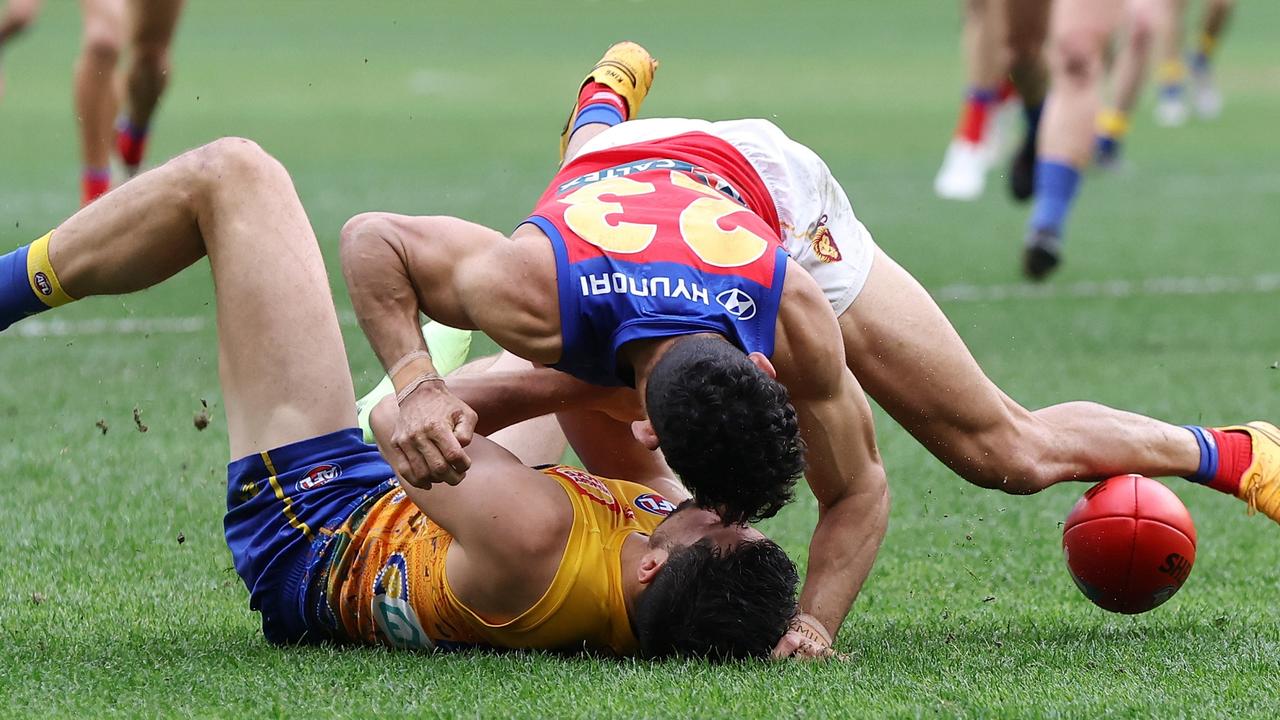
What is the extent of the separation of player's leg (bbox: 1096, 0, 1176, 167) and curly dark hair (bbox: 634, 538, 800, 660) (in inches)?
498

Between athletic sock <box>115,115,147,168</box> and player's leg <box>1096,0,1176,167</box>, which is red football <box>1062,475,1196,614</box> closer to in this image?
athletic sock <box>115,115,147,168</box>

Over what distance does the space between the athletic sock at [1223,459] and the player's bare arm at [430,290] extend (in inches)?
75.7

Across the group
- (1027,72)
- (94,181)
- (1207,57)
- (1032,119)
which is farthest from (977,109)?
(1207,57)

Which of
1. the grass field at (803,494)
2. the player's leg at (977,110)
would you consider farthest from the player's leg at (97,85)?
the player's leg at (977,110)

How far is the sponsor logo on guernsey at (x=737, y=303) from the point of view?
11.8ft

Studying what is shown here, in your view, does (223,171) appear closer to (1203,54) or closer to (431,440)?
(431,440)

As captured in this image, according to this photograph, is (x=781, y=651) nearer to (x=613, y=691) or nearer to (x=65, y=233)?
(x=613, y=691)

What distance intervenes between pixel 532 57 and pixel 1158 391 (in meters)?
24.8

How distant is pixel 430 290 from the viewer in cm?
379

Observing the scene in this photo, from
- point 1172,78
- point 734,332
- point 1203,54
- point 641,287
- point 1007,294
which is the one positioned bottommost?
point 1172,78

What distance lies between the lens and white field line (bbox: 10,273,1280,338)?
8625mm

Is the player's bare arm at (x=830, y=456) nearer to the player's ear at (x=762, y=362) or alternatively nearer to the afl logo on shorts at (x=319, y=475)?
the player's ear at (x=762, y=362)

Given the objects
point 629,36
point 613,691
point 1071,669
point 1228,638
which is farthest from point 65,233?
point 629,36

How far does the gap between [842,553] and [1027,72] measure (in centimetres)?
724
